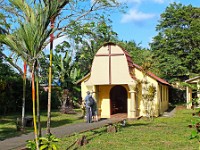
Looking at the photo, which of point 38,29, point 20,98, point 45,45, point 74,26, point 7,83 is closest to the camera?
point 38,29

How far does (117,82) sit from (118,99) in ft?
13.1

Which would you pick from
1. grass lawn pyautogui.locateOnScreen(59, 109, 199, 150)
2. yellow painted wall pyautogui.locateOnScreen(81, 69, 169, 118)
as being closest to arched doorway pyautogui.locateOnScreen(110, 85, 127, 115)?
yellow painted wall pyautogui.locateOnScreen(81, 69, 169, 118)

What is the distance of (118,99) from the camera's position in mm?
27562


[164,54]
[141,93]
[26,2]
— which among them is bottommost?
[141,93]

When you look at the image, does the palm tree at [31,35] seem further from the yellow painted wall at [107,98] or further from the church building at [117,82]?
the yellow painted wall at [107,98]

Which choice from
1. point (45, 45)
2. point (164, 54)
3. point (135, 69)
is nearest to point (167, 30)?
point (164, 54)

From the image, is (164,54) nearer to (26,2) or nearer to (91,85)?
(91,85)

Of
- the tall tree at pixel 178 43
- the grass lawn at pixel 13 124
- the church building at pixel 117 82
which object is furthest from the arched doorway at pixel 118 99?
the tall tree at pixel 178 43

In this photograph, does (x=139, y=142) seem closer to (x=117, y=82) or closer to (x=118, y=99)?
(x=117, y=82)

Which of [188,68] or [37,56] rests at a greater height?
[188,68]

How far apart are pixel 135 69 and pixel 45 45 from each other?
709 inches

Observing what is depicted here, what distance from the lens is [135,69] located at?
84.3ft

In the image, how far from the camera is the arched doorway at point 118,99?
27.0 metres

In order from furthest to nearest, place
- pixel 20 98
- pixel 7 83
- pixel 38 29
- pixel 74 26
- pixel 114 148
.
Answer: pixel 20 98 < pixel 7 83 < pixel 74 26 < pixel 114 148 < pixel 38 29
